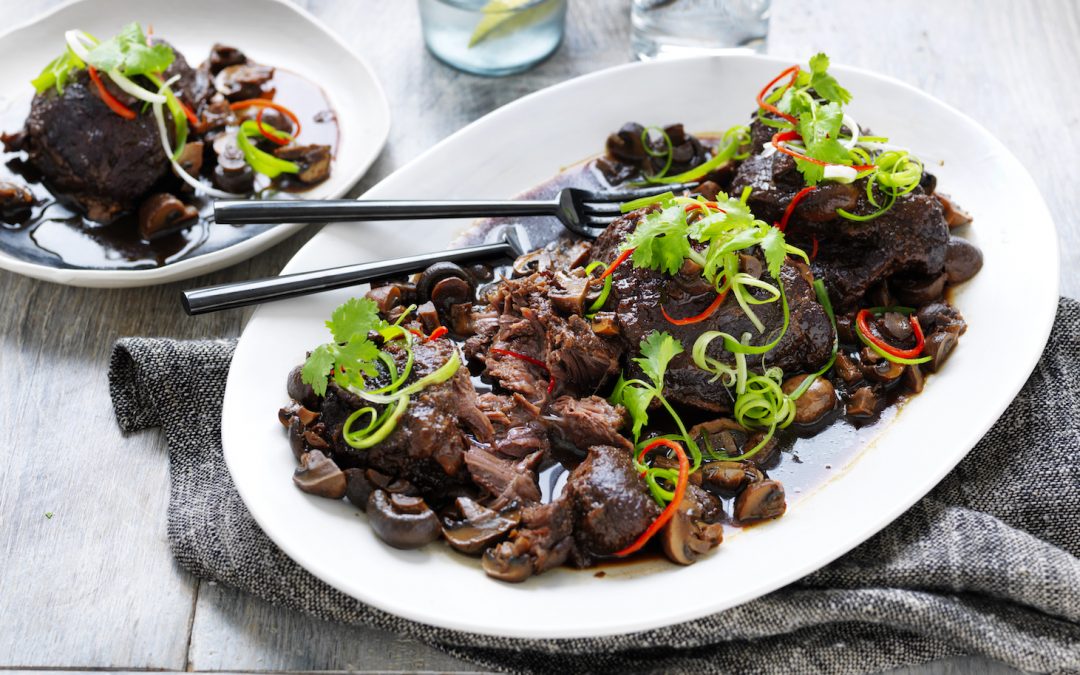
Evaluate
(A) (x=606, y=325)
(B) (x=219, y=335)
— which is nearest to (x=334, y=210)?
(B) (x=219, y=335)

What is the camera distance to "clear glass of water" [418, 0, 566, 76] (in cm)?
682

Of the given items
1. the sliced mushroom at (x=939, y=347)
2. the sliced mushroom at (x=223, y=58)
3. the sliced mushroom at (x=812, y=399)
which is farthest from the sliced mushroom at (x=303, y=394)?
the sliced mushroom at (x=223, y=58)

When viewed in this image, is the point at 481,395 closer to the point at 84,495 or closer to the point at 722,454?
the point at 722,454

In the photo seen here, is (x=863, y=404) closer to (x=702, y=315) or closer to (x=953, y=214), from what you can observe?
(x=702, y=315)

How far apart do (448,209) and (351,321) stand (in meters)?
1.27

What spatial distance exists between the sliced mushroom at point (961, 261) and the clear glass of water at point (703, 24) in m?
2.47

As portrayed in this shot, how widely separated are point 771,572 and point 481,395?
5.03ft

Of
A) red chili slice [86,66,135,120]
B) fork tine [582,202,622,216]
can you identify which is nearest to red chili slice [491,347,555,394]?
fork tine [582,202,622,216]

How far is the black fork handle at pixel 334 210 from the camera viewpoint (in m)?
5.19

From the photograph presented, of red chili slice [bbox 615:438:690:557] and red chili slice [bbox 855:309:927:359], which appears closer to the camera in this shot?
red chili slice [bbox 615:438:690:557]

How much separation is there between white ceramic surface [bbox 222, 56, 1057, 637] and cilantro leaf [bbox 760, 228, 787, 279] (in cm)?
95

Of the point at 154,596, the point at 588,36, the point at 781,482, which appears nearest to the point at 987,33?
the point at 588,36

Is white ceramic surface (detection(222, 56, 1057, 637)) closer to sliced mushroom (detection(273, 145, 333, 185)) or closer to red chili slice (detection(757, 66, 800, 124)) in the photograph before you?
red chili slice (detection(757, 66, 800, 124))

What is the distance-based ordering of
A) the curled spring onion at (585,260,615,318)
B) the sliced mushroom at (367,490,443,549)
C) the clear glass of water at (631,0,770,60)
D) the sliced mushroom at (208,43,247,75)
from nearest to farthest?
the sliced mushroom at (367,490,443,549) → the curled spring onion at (585,260,615,318) → the sliced mushroom at (208,43,247,75) → the clear glass of water at (631,0,770,60)
